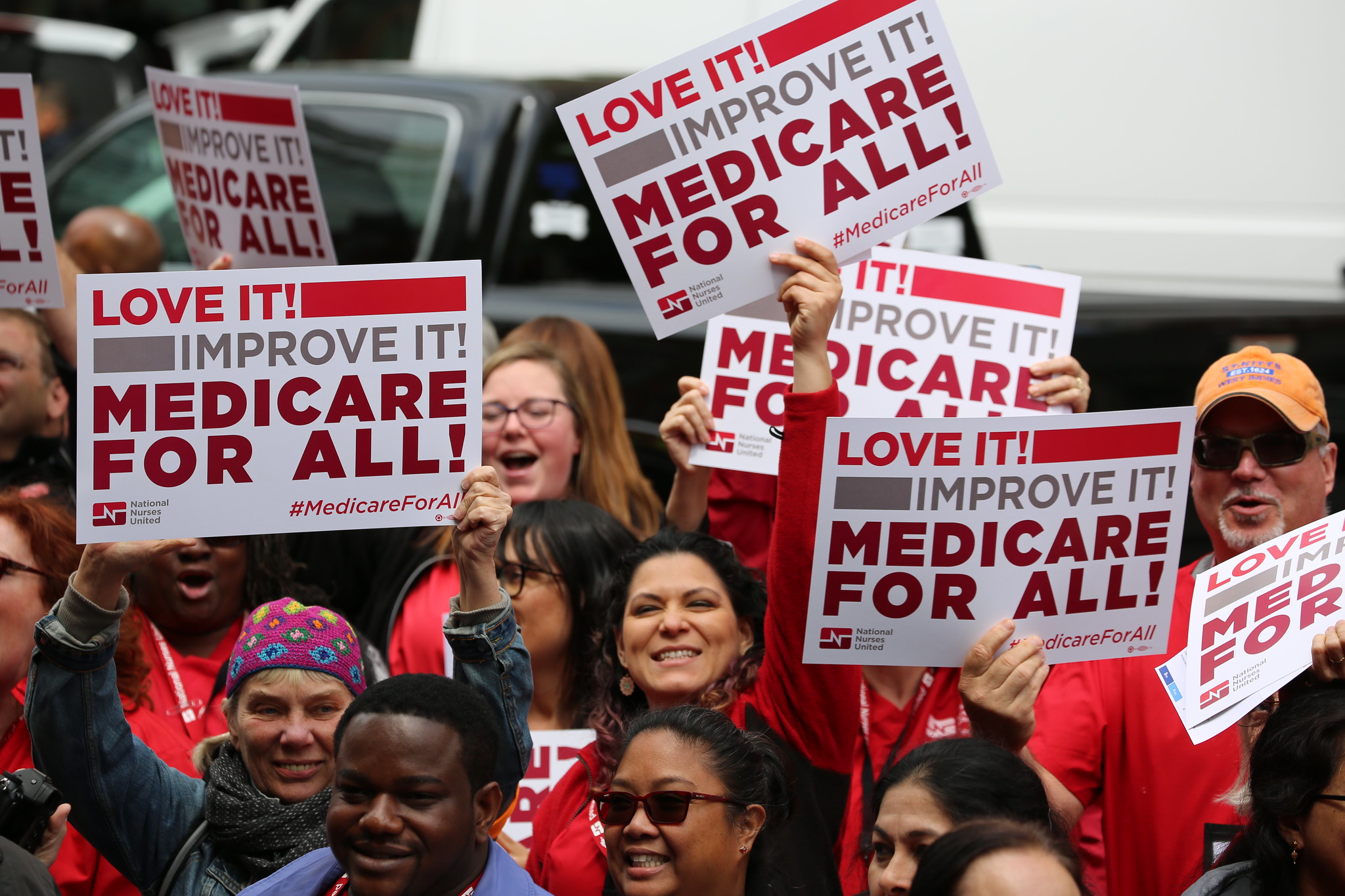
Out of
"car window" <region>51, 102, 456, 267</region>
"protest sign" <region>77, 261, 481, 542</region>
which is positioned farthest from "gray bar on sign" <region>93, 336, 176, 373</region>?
"car window" <region>51, 102, 456, 267</region>

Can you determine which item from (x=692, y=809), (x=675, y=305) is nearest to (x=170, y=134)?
(x=675, y=305)

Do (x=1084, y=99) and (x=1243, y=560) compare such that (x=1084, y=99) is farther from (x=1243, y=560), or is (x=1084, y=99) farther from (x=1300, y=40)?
(x=1243, y=560)

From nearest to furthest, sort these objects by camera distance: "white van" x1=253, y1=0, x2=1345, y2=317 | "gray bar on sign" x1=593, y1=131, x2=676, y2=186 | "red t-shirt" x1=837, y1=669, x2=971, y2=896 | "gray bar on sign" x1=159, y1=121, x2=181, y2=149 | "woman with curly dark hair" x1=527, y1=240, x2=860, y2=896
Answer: "woman with curly dark hair" x1=527, y1=240, x2=860, y2=896, "red t-shirt" x1=837, y1=669, x2=971, y2=896, "gray bar on sign" x1=593, y1=131, x2=676, y2=186, "gray bar on sign" x1=159, y1=121, x2=181, y2=149, "white van" x1=253, y1=0, x2=1345, y2=317

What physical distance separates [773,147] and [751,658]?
1.16 m

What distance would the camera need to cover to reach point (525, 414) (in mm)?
4508

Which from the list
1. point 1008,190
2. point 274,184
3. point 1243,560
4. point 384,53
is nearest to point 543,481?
point 274,184

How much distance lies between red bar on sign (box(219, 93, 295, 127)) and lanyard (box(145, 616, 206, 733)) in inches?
57.4

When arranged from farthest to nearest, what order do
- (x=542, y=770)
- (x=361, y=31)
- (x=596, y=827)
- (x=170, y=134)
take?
Answer: (x=361, y=31), (x=170, y=134), (x=542, y=770), (x=596, y=827)

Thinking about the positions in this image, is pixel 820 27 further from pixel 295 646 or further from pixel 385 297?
pixel 295 646

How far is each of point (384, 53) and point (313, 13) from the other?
1.38 feet

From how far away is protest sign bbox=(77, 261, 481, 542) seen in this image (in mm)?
3201

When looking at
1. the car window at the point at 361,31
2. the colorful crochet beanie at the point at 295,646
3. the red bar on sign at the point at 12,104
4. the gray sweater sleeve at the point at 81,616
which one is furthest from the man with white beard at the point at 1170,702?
the car window at the point at 361,31

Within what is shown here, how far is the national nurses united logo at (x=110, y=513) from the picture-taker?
10.1 ft

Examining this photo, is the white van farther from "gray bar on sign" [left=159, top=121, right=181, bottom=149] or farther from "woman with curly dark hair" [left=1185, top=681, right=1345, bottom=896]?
"woman with curly dark hair" [left=1185, top=681, right=1345, bottom=896]
